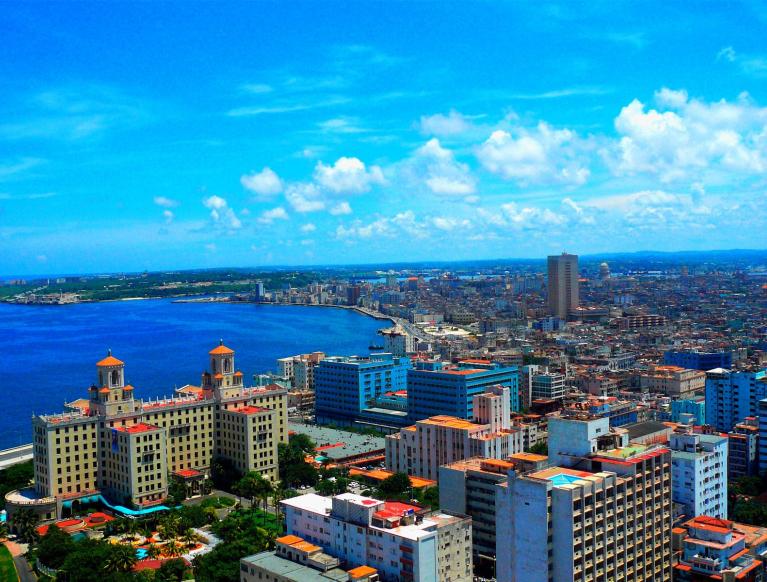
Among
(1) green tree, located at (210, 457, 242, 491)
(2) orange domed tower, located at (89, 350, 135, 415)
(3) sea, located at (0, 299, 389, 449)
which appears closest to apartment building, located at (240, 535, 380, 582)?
(1) green tree, located at (210, 457, 242, 491)

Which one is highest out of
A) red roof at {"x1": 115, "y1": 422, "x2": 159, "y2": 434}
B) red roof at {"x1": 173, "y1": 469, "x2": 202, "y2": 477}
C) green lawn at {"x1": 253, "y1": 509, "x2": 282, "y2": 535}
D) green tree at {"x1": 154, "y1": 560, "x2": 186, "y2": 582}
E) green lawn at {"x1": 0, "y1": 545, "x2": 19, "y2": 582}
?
red roof at {"x1": 115, "y1": 422, "x2": 159, "y2": 434}

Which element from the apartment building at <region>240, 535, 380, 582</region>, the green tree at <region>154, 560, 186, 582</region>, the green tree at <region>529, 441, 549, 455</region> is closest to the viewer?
the apartment building at <region>240, 535, 380, 582</region>

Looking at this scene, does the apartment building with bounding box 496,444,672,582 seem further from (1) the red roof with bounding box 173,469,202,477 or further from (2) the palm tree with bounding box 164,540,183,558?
(1) the red roof with bounding box 173,469,202,477

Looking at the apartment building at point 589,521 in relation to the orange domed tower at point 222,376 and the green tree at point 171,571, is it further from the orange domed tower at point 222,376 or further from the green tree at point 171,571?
the orange domed tower at point 222,376

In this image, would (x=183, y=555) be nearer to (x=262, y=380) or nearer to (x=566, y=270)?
(x=262, y=380)

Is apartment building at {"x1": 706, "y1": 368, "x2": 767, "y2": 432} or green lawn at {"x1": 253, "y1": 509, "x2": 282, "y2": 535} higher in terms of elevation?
apartment building at {"x1": 706, "y1": 368, "x2": 767, "y2": 432}

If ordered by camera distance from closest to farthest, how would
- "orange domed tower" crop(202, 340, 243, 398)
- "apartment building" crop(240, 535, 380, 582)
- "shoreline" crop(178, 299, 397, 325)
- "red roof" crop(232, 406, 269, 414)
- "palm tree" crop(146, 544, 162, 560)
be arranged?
"apartment building" crop(240, 535, 380, 582)
"palm tree" crop(146, 544, 162, 560)
"red roof" crop(232, 406, 269, 414)
"orange domed tower" crop(202, 340, 243, 398)
"shoreline" crop(178, 299, 397, 325)

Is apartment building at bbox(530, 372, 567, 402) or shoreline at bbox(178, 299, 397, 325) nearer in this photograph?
apartment building at bbox(530, 372, 567, 402)

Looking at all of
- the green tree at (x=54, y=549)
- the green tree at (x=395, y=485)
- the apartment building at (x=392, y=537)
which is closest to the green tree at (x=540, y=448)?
the green tree at (x=395, y=485)
